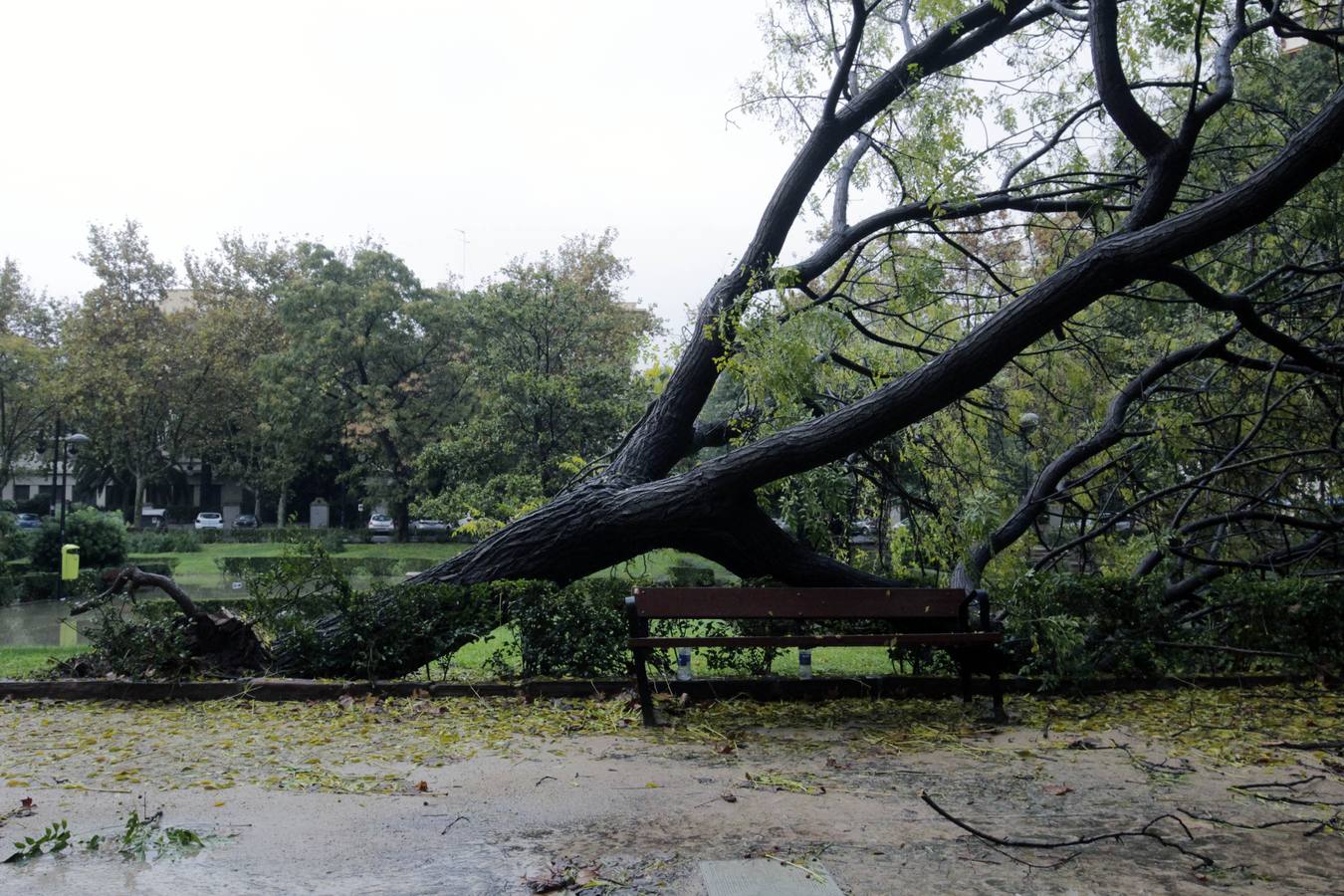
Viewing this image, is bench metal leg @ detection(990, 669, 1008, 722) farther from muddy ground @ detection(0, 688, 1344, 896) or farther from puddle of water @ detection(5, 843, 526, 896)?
puddle of water @ detection(5, 843, 526, 896)

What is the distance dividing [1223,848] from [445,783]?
339 cm

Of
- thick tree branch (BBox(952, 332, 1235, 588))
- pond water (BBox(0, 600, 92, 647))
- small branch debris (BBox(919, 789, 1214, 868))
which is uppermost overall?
thick tree branch (BBox(952, 332, 1235, 588))

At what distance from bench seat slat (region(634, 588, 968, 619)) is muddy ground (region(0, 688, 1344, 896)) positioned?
2.25 ft

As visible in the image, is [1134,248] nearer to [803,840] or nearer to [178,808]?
[803,840]

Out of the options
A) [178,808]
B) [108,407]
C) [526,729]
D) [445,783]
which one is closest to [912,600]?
[526,729]

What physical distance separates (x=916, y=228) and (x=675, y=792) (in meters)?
6.85

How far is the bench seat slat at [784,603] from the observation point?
263 inches

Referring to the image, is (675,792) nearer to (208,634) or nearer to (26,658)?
(208,634)

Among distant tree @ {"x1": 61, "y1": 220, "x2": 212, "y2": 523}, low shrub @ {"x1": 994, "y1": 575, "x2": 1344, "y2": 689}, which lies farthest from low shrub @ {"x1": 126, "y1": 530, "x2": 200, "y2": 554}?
low shrub @ {"x1": 994, "y1": 575, "x2": 1344, "y2": 689}

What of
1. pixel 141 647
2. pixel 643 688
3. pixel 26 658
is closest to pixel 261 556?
pixel 26 658

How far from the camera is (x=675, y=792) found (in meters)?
4.81

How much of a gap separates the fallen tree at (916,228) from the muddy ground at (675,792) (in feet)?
6.07

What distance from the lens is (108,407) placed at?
3844 centimetres

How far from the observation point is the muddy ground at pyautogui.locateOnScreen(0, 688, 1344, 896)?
3664 millimetres
